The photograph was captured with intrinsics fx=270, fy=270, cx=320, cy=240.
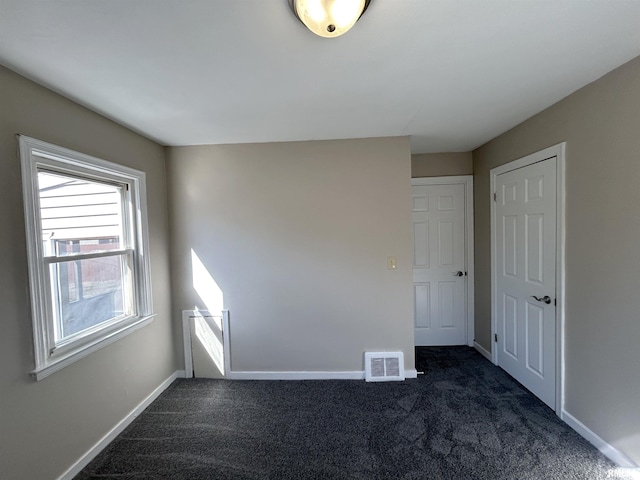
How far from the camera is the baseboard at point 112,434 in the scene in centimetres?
169

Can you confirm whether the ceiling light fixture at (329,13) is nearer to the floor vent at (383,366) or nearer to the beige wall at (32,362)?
the beige wall at (32,362)

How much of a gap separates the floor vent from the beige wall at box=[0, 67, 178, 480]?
6.71 ft

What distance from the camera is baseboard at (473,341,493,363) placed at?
9.77 ft

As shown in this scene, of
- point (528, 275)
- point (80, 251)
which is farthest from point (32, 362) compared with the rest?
point (528, 275)

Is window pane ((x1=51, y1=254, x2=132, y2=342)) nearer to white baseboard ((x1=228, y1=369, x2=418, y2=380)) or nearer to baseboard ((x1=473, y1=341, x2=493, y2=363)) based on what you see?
white baseboard ((x1=228, y1=369, x2=418, y2=380))

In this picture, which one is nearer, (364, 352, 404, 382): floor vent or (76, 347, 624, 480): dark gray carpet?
(76, 347, 624, 480): dark gray carpet

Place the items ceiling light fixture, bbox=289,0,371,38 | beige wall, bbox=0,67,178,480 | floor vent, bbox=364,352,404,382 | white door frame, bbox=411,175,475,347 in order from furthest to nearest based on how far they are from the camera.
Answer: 1. white door frame, bbox=411,175,475,347
2. floor vent, bbox=364,352,404,382
3. beige wall, bbox=0,67,178,480
4. ceiling light fixture, bbox=289,0,371,38

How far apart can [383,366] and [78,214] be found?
284cm

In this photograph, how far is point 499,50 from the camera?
54.0 inches

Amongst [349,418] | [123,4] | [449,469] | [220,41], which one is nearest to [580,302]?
[449,469]

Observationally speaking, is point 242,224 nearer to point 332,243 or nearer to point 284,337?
point 332,243

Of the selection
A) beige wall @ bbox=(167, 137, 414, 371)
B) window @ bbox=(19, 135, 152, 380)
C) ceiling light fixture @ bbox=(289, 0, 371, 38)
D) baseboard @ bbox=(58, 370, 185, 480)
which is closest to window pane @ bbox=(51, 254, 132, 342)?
window @ bbox=(19, 135, 152, 380)

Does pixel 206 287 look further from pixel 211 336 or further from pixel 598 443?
pixel 598 443

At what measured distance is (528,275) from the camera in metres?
2.37
